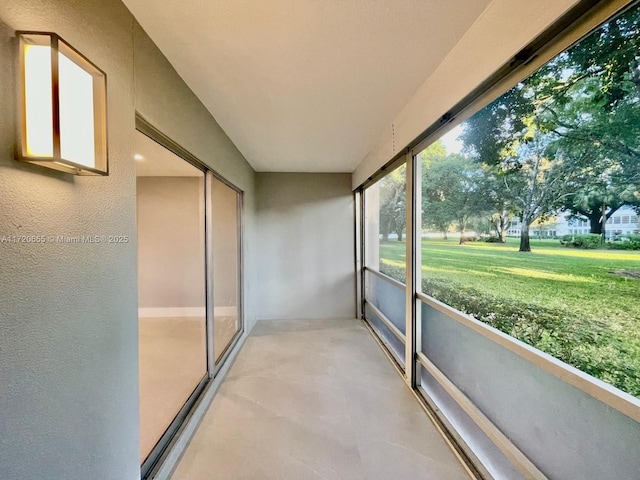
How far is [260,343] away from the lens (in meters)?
4.00

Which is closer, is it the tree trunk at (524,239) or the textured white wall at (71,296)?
the textured white wall at (71,296)

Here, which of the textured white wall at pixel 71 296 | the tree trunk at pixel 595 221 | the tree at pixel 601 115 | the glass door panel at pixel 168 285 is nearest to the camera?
the textured white wall at pixel 71 296

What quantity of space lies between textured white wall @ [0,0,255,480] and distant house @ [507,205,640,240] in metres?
1.91

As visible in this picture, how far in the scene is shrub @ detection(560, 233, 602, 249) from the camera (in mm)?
1104

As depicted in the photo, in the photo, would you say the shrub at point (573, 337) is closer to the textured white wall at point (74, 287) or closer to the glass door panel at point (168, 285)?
the textured white wall at point (74, 287)

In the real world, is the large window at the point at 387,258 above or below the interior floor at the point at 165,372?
above

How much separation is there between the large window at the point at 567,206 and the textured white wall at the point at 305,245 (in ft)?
10.8

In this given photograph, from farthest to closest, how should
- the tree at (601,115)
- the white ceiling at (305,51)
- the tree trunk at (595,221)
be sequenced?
the white ceiling at (305,51), the tree trunk at (595,221), the tree at (601,115)

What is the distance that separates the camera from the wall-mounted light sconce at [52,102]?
2.76ft

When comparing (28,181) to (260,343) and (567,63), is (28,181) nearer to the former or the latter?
(567,63)

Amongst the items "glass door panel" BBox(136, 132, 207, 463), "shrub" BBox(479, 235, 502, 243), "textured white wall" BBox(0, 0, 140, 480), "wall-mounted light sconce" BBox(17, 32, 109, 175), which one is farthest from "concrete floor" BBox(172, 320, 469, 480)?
"wall-mounted light sconce" BBox(17, 32, 109, 175)

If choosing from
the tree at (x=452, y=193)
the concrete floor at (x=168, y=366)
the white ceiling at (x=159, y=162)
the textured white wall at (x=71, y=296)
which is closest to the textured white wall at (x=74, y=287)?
the textured white wall at (x=71, y=296)

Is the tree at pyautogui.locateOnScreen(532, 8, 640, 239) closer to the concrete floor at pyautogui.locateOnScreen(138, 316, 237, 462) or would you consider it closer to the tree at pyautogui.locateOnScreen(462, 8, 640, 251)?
the tree at pyautogui.locateOnScreen(462, 8, 640, 251)

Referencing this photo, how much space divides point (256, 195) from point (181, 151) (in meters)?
2.94
